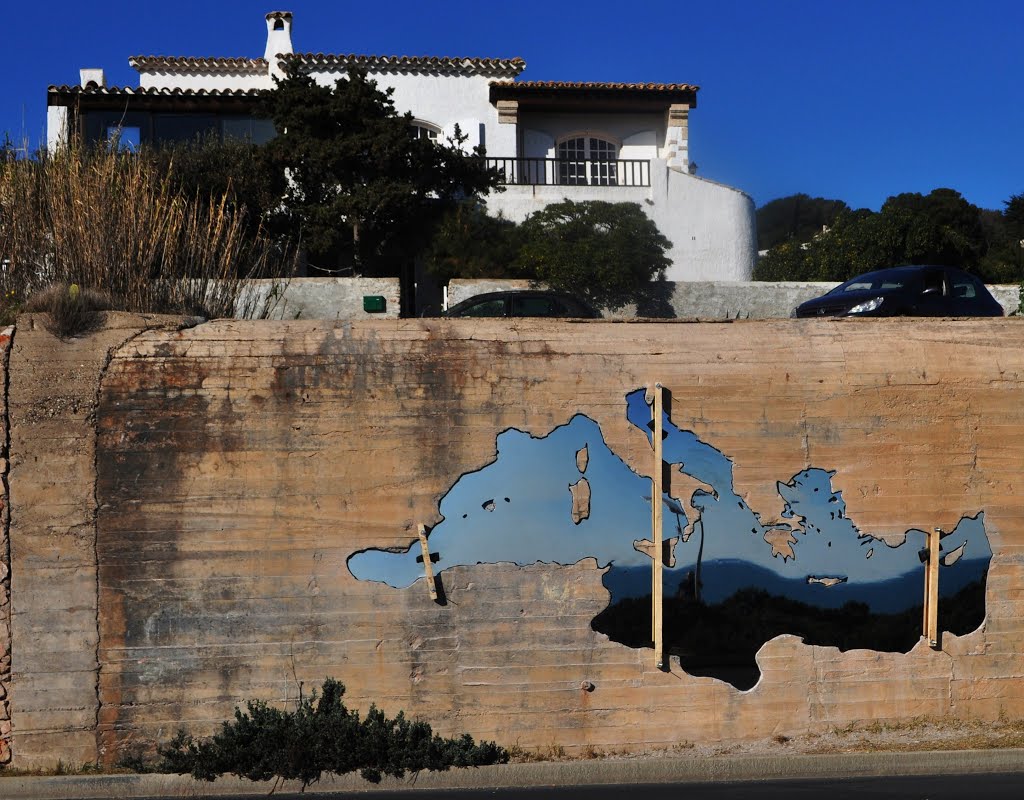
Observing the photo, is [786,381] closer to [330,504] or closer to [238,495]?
[330,504]

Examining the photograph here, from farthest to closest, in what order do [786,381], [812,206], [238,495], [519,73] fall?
[812,206] < [519,73] < [786,381] < [238,495]

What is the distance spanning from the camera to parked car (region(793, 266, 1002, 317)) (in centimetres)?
1444

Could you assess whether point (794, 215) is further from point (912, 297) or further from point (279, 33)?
point (912, 297)

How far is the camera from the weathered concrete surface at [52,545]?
777 cm

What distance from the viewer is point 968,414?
8.63m

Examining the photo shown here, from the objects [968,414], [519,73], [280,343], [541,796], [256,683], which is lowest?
[541,796]

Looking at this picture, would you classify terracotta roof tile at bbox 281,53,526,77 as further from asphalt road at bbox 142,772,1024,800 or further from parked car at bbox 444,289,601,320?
asphalt road at bbox 142,772,1024,800

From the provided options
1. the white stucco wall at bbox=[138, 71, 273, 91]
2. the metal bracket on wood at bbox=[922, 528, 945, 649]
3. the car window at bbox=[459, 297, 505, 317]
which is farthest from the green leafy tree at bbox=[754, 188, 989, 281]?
the metal bracket on wood at bbox=[922, 528, 945, 649]

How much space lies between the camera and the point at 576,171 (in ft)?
90.0

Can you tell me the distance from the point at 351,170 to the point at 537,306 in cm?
655

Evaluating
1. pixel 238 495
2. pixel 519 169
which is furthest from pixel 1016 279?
pixel 238 495

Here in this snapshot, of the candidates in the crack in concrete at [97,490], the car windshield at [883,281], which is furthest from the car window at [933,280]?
the crack in concrete at [97,490]

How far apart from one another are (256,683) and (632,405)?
3404 millimetres

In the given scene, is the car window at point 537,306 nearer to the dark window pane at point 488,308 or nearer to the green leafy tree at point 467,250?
the dark window pane at point 488,308
